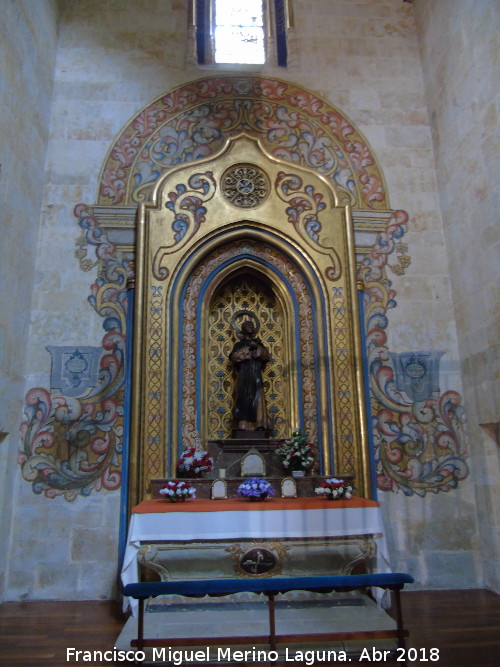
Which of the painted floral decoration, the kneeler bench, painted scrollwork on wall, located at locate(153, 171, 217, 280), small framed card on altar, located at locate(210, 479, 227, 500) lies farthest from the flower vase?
painted scrollwork on wall, located at locate(153, 171, 217, 280)

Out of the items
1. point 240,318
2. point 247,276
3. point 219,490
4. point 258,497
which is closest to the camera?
point 258,497

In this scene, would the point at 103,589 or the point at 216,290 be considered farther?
the point at 216,290

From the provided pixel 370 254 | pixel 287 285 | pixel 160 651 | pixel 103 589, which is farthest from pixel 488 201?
pixel 103 589

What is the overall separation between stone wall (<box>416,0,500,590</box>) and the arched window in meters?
2.45

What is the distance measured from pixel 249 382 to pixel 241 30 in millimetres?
5849

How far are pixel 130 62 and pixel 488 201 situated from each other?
5499 mm

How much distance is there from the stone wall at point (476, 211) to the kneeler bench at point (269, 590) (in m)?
3.01

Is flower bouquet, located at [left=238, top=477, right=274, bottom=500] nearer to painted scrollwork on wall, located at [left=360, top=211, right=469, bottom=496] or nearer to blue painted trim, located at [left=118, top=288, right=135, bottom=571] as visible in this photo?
blue painted trim, located at [left=118, top=288, right=135, bottom=571]

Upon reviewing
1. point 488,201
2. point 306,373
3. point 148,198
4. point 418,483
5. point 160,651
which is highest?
point 148,198

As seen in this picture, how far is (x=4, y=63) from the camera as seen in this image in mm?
6367

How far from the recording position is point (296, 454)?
6648 mm

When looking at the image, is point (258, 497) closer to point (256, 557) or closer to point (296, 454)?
point (256, 557)

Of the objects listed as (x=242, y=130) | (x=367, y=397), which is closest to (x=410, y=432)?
(x=367, y=397)

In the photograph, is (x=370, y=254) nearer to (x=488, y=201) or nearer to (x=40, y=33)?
(x=488, y=201)
